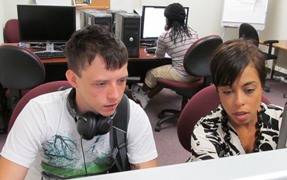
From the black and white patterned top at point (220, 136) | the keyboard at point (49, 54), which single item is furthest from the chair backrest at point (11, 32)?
the black and white patterned top at point (220, 136)

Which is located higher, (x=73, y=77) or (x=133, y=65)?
(x=73, y=77)

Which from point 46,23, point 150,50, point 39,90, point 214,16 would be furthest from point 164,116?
point 214,16

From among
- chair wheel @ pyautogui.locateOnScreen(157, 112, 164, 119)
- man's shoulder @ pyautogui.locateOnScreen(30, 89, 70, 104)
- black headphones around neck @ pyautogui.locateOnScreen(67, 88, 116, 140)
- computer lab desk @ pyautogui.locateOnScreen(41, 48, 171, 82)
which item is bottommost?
chair wheel @ pyautogui.locateOnScreen(157, 112, 164, 119)

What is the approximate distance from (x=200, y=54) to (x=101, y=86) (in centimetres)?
180

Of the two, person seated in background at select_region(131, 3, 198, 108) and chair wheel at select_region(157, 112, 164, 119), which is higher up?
person seated in background at select_region(131, 3, 198, 108)

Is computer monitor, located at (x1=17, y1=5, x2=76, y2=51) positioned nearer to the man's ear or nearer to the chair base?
the chair base

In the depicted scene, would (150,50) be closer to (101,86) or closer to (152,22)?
(152,22)

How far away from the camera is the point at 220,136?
105 cm

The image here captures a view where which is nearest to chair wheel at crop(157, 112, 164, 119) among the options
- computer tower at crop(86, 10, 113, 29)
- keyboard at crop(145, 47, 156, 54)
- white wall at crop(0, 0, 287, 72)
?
keyboard at crop(145, 47, 156, 54)

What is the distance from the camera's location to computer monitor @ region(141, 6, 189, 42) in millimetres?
3169

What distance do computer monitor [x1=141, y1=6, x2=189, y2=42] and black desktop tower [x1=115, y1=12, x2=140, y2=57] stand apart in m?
0.42

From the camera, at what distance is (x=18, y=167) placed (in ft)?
3.04

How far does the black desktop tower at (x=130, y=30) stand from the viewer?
2.72 metres

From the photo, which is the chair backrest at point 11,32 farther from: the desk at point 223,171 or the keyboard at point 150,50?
the desk at point 223,171
